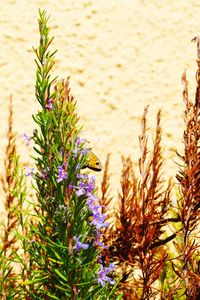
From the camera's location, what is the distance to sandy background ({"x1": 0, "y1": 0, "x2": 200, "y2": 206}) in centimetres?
327

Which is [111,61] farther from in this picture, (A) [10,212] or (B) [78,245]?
(B) [78,245]

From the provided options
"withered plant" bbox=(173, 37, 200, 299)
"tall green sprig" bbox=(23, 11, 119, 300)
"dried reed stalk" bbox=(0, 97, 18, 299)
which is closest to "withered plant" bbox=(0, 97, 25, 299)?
"dried reed stalk" bbox=(0, 97, 18, 299)

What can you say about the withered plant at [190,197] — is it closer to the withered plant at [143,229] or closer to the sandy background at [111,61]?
the withered plant at [143,229]

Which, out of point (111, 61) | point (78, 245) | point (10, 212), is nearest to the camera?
point (78, 245)

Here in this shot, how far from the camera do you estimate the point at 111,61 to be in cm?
344

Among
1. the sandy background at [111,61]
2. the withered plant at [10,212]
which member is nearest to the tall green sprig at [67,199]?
the withered plant at [10,212]

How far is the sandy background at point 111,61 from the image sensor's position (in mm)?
3271

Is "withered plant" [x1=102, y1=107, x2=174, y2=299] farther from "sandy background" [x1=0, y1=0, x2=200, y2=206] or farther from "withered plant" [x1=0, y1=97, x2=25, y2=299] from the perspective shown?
"sandy background" [x1=0, y1=0, x2=200, y2=206]

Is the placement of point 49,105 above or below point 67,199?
above

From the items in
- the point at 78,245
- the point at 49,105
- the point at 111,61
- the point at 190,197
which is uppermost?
the point at 111,61

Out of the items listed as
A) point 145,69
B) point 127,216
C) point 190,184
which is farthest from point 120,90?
point 190,184

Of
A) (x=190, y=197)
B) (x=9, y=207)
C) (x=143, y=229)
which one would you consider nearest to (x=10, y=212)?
(x=9, y=207)

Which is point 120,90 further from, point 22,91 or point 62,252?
point 62,252

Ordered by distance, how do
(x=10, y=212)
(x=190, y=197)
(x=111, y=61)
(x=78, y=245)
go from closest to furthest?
(x=78, y=245)
(x=190, y=197)
(x=10, y=212)
(x=111, y=61)
